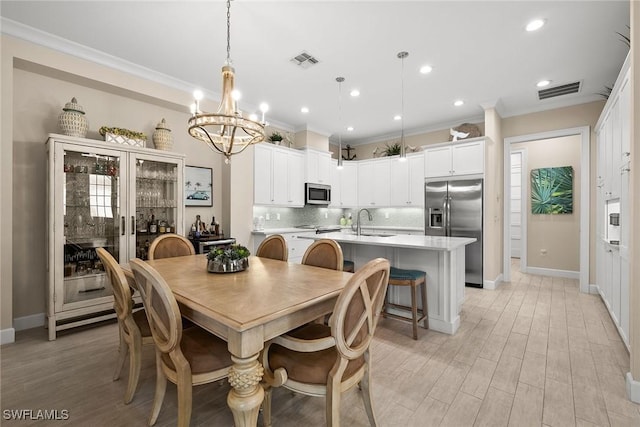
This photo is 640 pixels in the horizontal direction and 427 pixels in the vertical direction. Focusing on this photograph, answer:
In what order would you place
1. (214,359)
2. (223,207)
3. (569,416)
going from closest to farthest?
(214,359)
(569,416)
(223,207)

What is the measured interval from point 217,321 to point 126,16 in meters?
2.87

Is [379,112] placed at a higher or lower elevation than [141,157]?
higher

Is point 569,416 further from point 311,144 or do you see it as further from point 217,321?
point 311,144

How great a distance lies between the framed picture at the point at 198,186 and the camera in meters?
A: 4.23

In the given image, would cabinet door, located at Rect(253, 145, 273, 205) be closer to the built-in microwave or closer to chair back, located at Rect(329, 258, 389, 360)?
the built-in microwave

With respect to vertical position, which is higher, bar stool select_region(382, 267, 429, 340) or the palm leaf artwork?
the palm leaf artwork

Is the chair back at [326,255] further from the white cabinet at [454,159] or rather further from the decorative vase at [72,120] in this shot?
the white cabinet at [454,159]

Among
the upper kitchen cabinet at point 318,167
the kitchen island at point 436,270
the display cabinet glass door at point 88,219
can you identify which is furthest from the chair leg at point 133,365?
the upper kitchen cabinet at point 318,167

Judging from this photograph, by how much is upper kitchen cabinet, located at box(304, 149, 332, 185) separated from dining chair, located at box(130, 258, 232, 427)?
4.38 m

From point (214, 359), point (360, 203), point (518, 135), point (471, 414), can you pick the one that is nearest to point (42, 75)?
point (214, 359)

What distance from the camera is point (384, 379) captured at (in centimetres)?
212

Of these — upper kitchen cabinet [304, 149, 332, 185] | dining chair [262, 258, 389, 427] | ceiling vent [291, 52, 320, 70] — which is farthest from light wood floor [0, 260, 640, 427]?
upper kitchen cabinet [304, 149, 332, 185]

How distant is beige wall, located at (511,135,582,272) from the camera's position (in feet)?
17.7

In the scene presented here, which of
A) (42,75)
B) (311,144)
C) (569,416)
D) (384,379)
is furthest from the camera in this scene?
(311,144)
